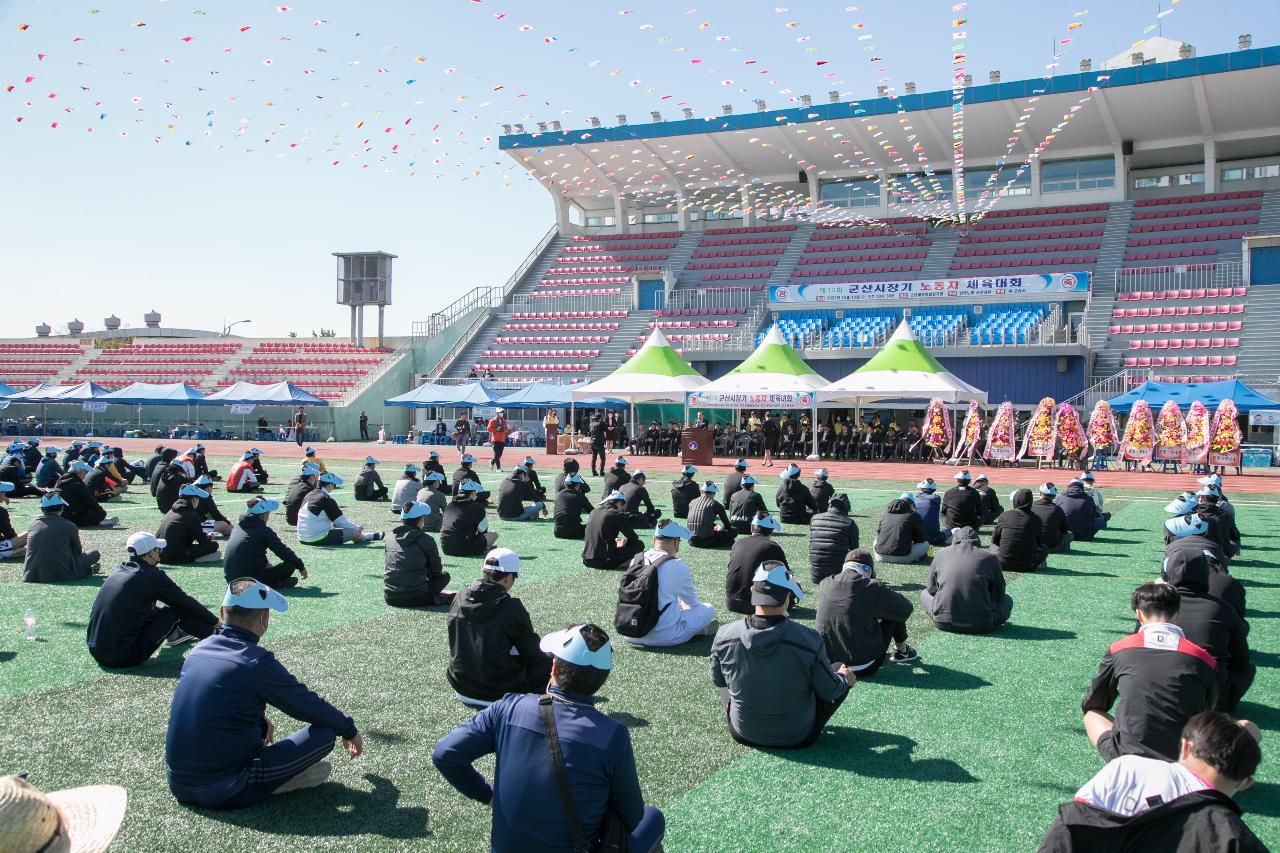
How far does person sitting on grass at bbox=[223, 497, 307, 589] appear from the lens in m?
10.4

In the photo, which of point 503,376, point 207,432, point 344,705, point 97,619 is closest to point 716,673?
point 344,705

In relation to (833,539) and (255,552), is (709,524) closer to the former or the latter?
(833,539)

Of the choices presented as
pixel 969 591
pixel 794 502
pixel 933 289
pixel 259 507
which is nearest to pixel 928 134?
pixel 933 289

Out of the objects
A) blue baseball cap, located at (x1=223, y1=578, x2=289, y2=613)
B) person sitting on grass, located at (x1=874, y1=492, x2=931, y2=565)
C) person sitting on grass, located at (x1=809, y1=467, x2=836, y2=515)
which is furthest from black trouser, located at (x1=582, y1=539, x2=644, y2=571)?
blue baseball cap, located at (x1=223, y1=578, x2=289, y2=613)

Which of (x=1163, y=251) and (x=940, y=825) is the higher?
(x=1163, y=251)

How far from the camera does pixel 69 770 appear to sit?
5594 mm

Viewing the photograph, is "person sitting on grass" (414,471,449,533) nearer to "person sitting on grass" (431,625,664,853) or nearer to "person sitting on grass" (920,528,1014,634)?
"person sitting on grass" (920,528,1014,634)

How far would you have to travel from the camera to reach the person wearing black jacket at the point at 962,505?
47.9 ft

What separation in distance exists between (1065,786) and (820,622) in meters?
2.35

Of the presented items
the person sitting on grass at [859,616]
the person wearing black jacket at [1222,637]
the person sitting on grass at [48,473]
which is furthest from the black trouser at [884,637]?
the person sitting on grass at [48,473]

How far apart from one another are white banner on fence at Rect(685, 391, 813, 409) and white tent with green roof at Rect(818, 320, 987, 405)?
592mm

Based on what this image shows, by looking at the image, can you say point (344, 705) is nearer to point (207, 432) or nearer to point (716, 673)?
point (716, 673)

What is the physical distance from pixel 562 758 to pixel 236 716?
7.23 feet

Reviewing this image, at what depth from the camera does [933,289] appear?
40.2m
